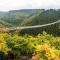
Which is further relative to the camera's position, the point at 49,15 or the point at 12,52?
the point at 49,15

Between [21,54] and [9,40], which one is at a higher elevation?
[9,40]

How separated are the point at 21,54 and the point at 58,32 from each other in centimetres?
1873

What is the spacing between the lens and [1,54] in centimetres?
2633

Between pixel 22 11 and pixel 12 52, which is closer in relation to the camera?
pixel 12 52

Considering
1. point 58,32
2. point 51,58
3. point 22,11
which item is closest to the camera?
point 51,58

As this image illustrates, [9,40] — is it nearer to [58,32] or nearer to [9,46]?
[9,46]

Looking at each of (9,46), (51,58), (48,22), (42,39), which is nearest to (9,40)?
(9,46)

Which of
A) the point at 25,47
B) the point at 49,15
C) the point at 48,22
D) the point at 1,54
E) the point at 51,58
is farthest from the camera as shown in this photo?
the point at 49,15

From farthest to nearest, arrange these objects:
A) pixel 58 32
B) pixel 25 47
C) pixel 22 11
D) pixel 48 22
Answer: pixel 22 11 → pixel 48 22 → pixel 58 32 → pixel 25 47

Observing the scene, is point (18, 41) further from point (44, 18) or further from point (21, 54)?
point (44, 18)

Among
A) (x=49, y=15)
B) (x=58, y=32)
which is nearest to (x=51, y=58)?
(x=58, y=32)

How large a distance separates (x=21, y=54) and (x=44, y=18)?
1138 inches

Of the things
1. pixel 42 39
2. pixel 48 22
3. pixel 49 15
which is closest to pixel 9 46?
pixel 42 39

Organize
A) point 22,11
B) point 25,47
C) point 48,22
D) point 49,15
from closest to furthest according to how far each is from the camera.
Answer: point 25,47
point 48,22
point 49,15
point 22,11
